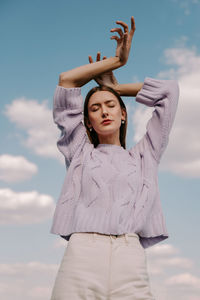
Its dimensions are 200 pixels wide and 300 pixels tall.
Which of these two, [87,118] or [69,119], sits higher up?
[87,118]

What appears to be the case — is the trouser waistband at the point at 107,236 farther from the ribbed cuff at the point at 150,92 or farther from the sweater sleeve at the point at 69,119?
the ribbed cuff at the point at 150,92

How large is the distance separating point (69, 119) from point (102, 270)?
1.35 m

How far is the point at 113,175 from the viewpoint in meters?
3.18

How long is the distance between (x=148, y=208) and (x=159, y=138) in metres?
0.68

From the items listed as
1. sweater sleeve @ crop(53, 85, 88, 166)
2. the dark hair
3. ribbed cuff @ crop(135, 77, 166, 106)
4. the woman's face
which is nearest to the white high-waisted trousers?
sweater sleeve @ crop(53, 85, 88, 166)

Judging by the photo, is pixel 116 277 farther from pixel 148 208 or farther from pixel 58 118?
pixel 58 118

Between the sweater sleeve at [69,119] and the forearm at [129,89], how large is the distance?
44 centimetres

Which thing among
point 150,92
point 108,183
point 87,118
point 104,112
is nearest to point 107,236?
point 108,183

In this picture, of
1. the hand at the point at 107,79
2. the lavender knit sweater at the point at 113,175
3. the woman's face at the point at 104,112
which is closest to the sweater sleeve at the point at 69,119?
the lavender knit sweater at the point at 113,175

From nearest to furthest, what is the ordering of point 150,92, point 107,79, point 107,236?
point 107,236 → point 150,92 → point 107,79

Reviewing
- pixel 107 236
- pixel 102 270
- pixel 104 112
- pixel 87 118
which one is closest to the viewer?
pixel 102 270

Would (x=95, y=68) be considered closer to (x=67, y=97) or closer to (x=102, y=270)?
(x=67, y=97)

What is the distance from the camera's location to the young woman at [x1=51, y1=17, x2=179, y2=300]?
2.74 meters

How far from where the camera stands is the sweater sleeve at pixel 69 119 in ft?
11.4
